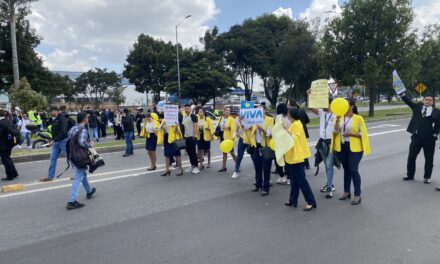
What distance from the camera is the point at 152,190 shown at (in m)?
7.43

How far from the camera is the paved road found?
4227 millimetres

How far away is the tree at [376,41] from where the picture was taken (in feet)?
101

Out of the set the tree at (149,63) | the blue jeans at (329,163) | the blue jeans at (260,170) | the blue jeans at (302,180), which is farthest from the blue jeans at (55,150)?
the tree at (149,63)

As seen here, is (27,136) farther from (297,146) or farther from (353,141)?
(353,141)

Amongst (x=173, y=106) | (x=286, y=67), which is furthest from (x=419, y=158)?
(x=286, y=67)

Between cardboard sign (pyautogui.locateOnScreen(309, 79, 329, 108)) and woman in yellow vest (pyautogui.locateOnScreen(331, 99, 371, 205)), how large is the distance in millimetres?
380

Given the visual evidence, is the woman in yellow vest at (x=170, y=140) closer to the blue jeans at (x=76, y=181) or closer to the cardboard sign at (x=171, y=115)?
the cardboard sign at (x=171, y=115)

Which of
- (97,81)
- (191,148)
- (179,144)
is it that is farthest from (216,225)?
(97,81)

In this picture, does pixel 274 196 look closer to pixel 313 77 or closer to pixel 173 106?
pixel 173 106

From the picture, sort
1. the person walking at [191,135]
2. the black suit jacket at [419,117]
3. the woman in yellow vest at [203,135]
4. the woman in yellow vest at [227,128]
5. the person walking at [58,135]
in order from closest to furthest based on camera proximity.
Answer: the black suit jacket at [419,117], the person walking at [58,135], the person walking at [191,135], the woman in yellow vest at [227,128], the woman in yellow vest at [203,135]

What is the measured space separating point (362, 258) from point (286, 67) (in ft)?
141

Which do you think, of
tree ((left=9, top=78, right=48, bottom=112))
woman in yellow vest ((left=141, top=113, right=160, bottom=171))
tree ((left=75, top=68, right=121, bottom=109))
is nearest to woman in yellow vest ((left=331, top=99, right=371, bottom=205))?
woman in yellow vest ((left=141, top=113, right=160, bottom=171))

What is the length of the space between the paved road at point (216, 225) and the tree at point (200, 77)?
32526 millimetres

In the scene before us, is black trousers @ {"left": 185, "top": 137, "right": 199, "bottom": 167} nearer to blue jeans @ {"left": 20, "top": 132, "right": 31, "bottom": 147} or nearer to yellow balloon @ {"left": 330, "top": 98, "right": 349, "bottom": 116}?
yellow balloon @ {"left": 330, "top": 98, "right": 349, "bottom": 116}
